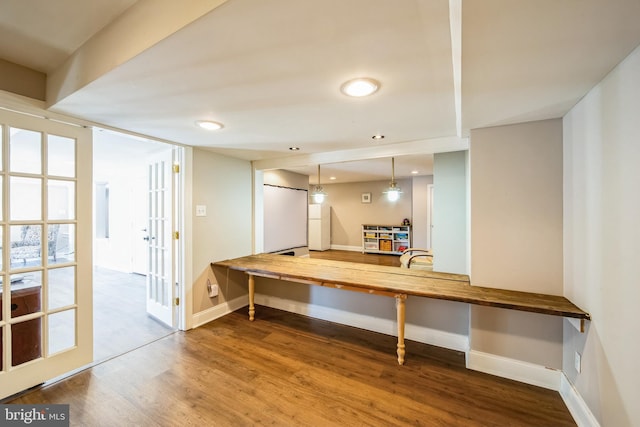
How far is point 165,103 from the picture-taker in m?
1.74

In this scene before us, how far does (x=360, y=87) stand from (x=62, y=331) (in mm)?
2859

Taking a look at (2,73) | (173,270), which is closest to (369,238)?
(173,270)

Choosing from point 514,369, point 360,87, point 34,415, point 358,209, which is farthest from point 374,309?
point 358,209

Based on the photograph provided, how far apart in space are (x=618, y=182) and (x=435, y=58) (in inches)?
43.5

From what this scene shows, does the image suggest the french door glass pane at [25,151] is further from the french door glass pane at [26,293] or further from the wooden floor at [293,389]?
the wooden floor at [293,389]

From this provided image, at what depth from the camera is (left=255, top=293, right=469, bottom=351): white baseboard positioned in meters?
2.51

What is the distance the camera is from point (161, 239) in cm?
308

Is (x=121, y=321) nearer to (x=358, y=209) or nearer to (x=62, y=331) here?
(x=62, y=331)

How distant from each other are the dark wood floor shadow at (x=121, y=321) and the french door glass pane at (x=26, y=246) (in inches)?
41.1

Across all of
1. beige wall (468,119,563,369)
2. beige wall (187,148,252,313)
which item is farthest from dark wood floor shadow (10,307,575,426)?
beige wall (187,148,252,313)

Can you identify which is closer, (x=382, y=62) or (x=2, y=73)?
(x=382, y=62)

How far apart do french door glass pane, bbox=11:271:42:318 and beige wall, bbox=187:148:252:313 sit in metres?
1.20

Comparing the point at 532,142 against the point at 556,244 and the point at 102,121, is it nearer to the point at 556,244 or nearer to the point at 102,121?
the point at 556,244

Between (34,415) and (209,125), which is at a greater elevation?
(209,125)
